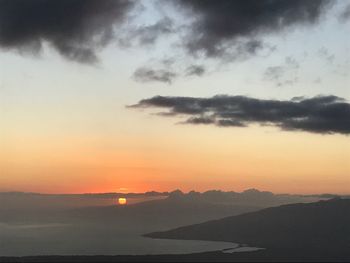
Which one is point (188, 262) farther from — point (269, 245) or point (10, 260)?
point (269, 245)

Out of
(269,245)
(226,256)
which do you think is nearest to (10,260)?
(226,256)

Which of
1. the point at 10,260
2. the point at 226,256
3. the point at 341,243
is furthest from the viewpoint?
the point at 341,243

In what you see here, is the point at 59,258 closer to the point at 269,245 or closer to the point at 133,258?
the point at 133,258

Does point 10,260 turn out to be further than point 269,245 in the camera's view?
No

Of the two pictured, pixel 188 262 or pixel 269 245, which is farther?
pixel 269 245

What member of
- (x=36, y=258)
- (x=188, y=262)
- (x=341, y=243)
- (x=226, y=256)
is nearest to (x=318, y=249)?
(x=341, y=243)

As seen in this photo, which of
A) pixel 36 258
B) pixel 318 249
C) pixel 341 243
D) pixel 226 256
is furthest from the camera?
pixel 341 243

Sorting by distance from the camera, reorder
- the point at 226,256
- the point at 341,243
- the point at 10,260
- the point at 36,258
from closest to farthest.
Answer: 1. the point at 10,260
2. the point at 36,258
3. the point at 226,256
4. the point at 341,243

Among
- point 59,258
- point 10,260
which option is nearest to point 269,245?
point 59,258
